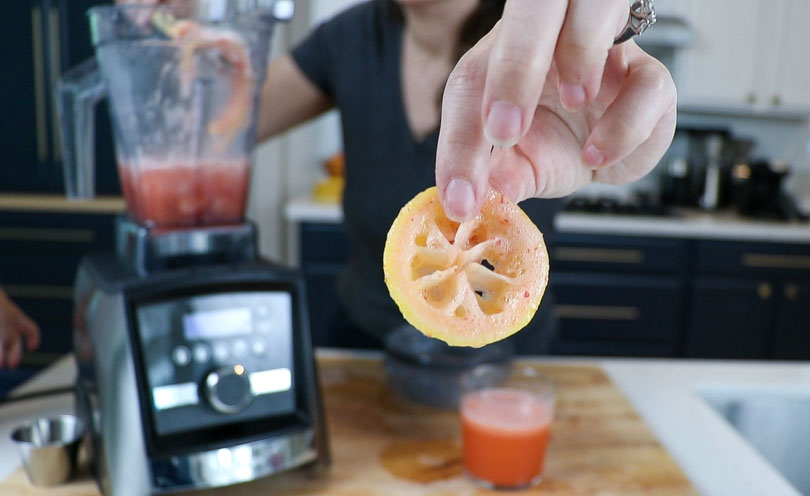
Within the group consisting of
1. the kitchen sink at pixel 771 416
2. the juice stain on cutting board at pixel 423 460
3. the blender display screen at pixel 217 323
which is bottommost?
the kitchen sink at pixel 771 416

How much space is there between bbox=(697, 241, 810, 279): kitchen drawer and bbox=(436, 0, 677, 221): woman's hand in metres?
2.07

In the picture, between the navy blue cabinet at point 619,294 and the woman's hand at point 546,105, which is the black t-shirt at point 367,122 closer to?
the woman's hand at point 546,105

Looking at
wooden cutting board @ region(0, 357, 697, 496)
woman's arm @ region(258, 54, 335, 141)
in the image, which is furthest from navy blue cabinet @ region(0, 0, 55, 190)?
wooden cutting board @ region(0, 357, 697, 496)

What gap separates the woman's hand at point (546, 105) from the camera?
0.85 feet

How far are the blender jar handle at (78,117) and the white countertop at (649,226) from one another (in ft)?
4.57

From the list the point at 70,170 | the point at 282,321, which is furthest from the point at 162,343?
the point at 70,170

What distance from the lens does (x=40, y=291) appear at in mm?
2256

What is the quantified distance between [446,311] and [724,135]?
2755 mm

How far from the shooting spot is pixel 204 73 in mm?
744

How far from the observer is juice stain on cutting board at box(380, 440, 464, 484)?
0.71m

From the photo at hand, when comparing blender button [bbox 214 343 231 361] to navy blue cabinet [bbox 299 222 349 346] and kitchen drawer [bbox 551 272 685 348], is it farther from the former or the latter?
kitchen drawer [bbox 551 272 685 348]

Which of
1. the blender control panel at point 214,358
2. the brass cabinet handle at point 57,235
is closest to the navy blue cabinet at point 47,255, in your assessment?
the brass cabinet handle at point 57,235

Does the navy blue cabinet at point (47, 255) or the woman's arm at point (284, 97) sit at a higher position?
the woman's arm at point (284, 97)

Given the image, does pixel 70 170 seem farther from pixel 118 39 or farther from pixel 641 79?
pixel 641 79
